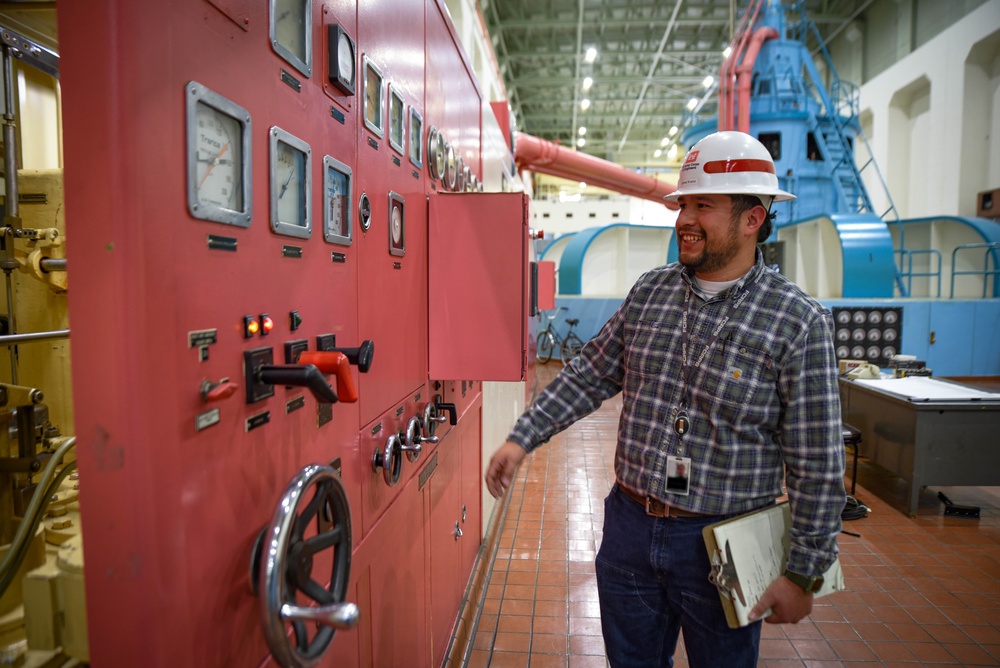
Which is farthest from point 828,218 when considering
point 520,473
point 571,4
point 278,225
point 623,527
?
point 278,225

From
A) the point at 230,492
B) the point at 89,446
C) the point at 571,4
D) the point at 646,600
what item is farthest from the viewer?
the point at 571,4

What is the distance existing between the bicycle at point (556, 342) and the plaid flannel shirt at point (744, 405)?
8.63 m

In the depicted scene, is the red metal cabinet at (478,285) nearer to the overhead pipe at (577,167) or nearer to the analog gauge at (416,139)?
the analog gauge at (416,139)

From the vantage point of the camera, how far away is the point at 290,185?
1.06 meters

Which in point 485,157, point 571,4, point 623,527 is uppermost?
point 571,4

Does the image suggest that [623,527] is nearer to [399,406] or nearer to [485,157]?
[399,406]

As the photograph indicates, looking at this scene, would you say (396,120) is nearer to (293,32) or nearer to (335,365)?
(293,32)

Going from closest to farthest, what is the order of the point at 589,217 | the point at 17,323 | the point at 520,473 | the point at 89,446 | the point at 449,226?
the point at 89,446 → the point at 17,323 → the point at 449,226 → the point at 520,473 → the point at 589,217

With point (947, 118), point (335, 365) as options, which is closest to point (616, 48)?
point (947, 118)

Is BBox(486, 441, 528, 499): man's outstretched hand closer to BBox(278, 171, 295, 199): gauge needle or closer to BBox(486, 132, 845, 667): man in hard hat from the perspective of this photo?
BBox(486, 132, 845, 667): man in hard hat

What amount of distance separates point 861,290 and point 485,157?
23.4 ft

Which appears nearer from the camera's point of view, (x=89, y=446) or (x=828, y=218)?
(x=89, y=446)

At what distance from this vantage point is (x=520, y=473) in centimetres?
496

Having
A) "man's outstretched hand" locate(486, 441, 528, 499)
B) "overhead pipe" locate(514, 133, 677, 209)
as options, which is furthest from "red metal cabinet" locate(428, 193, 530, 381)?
"overhead pipe" locate(514, 133, 677, 209)
